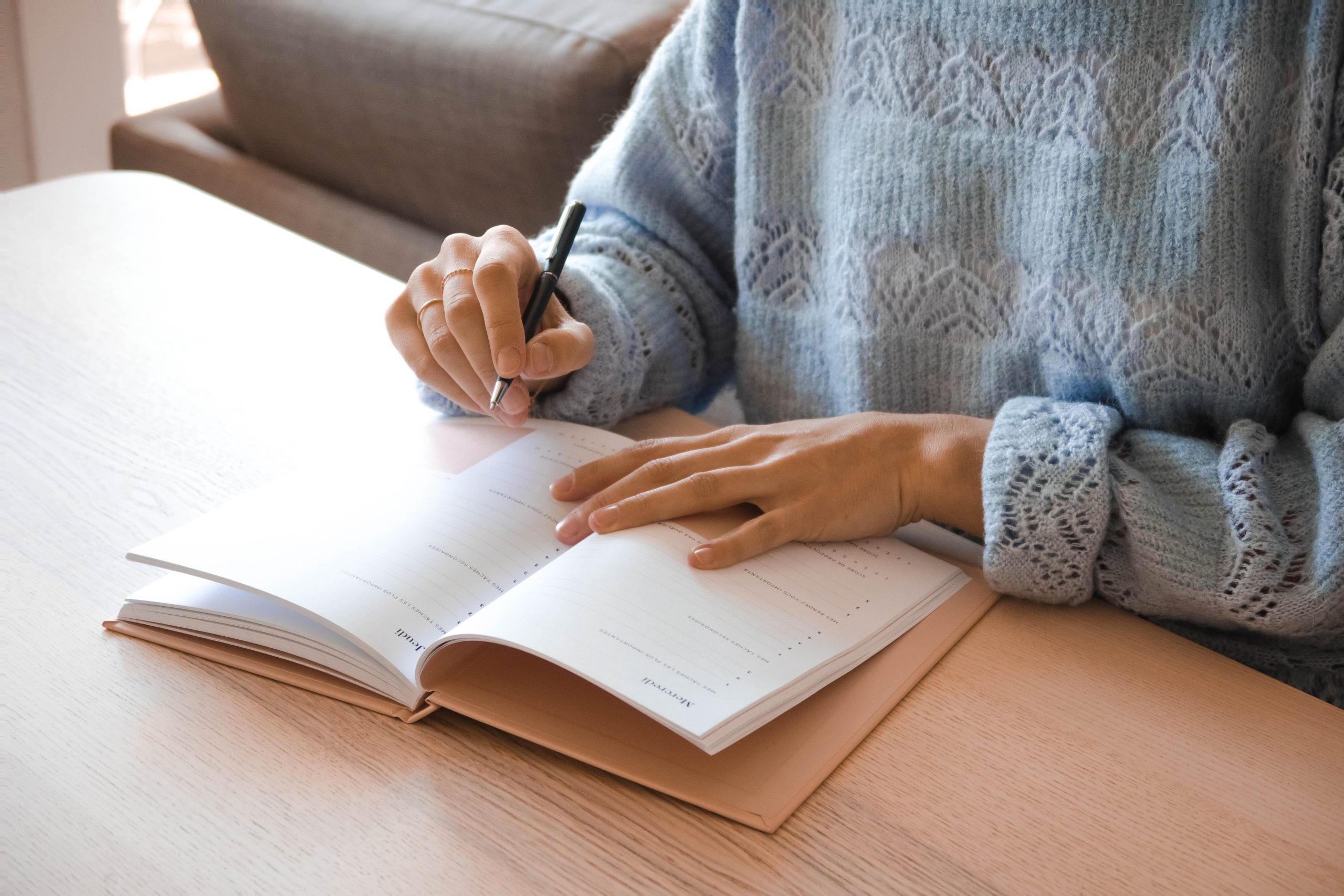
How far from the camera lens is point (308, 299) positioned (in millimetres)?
1059

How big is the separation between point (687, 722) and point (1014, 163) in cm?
50

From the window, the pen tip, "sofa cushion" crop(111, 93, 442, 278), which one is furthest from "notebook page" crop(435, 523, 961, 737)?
the window

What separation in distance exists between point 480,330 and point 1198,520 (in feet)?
1.58

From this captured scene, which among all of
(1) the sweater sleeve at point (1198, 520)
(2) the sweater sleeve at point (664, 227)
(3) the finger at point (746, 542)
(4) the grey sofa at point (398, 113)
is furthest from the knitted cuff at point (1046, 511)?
(4) the grey sofa at point (398, 113)

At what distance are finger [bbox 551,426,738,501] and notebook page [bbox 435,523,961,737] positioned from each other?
0.24 feet

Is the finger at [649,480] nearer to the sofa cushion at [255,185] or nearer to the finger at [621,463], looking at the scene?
the finger at [621,463]

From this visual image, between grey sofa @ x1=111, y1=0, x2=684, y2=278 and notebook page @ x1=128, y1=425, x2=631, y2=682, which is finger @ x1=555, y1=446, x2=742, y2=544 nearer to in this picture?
notebook page @ x1=128, y1=425, x2=631, y2=682

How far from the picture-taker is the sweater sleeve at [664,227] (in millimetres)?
880

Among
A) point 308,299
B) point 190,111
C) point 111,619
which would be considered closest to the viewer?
point 111,619

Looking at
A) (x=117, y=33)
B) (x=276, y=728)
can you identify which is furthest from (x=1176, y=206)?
(x=117, y=33)

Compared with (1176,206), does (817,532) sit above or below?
below

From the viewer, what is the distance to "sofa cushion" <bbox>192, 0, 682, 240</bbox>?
1.43 metres

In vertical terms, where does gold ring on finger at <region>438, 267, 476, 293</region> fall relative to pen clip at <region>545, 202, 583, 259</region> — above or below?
below

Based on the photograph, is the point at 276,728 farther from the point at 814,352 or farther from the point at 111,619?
the point at 814,352
